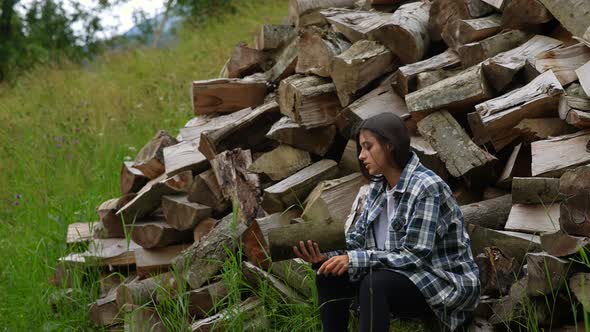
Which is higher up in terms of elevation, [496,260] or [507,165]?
[507,165]

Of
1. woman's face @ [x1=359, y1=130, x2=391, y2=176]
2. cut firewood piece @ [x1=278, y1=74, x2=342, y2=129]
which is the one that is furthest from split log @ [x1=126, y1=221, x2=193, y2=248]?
woman's face @ [x1=359, y1=130, x2=391, y2=176]

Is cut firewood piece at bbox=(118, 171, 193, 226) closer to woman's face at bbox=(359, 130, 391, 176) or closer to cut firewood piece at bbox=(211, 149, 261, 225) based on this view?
cut firewood piece at bbox=(211, 149, 261, 225)

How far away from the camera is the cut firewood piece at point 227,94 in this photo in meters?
5.32

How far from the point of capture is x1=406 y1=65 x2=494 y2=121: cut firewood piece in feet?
12.8

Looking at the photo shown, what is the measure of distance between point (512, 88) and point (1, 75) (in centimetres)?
1035

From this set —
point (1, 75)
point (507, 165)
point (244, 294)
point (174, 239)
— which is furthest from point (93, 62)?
point (507, 165)

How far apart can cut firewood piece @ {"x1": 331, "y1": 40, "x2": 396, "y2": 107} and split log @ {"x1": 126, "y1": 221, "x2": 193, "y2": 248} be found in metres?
1.35

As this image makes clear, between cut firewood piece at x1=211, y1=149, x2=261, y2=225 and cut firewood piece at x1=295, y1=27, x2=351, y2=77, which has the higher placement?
cut firewood piece at x1=295, y1=27, x2=351, y2=77

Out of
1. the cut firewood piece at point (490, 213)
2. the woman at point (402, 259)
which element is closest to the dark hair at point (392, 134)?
the woman at point (402, 259)

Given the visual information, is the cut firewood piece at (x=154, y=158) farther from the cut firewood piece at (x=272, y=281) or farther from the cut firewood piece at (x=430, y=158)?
the cut firewood piece at (x=430, y=158)

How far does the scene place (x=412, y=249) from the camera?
3.21 metres

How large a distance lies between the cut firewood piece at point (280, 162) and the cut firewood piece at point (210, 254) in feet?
1.18

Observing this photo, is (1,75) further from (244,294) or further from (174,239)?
(244,294)

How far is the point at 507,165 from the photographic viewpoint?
12.7ft
